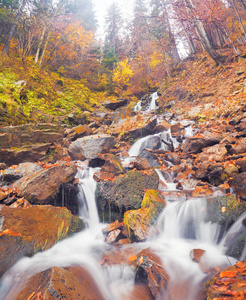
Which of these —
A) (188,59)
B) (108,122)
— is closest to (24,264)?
(108,122)

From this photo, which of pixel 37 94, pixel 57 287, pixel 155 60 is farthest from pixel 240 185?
pixel 155 60

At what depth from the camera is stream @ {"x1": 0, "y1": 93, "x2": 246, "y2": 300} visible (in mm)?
3080

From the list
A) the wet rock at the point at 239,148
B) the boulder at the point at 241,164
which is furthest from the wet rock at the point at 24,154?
the wet rock at the point at 239,148

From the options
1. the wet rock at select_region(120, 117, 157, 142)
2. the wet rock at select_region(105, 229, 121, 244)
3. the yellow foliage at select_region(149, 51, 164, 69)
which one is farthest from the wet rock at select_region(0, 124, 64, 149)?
the yellow foliage at select_region(149, 51, 164, 69)

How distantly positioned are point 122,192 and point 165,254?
2.16 m

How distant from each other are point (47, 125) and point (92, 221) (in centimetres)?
565

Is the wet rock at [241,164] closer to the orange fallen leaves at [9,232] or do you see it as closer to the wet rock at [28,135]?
the orange fallen leaves at [9,232]

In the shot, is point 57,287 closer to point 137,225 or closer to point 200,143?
point 137,225

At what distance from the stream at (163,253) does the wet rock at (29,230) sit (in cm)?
15

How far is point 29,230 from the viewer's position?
372 cm

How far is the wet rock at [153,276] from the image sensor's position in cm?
287

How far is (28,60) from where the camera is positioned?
15977 mm

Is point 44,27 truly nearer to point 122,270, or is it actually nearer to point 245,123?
point 245,123

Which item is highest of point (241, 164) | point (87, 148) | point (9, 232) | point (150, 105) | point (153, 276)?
point (150, 105)
